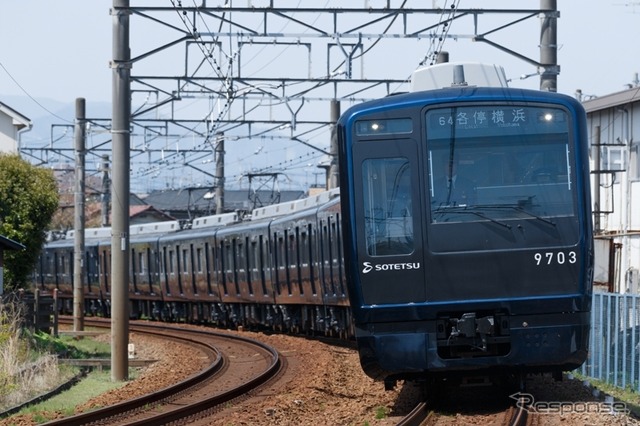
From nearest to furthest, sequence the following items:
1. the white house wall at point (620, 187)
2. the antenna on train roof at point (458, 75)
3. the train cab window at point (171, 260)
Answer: the antenna on train roof at point (458, 75) → the white house wall at point (620, 187) → the train cab window at point (171, 260)

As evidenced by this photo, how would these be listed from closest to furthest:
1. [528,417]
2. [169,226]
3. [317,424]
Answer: [528,417]
[317,424]
[169,226]

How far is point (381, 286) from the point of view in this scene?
36.7ft

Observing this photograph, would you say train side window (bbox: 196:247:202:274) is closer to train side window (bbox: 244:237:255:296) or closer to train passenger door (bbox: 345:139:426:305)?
train side window (bbox: 244:237:255:296)

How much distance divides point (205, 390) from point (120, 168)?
3.26 metres

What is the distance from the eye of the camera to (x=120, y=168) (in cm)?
1675

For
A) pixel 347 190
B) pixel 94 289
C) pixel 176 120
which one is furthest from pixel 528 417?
pixel 94 289

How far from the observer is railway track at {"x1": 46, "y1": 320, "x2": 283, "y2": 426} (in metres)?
→ 12.7

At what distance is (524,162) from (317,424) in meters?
3.20

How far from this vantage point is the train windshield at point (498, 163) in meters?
11.2

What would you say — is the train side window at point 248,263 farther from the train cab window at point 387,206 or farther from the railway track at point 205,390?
the train cab window at point 387,206

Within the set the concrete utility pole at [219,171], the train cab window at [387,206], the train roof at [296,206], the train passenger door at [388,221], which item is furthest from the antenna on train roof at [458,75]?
the concrete utility pole at [219,171]

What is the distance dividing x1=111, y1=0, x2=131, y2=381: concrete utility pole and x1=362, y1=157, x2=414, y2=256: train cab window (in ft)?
20.3

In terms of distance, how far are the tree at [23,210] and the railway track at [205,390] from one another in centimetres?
574

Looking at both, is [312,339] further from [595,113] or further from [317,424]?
[317,424]
